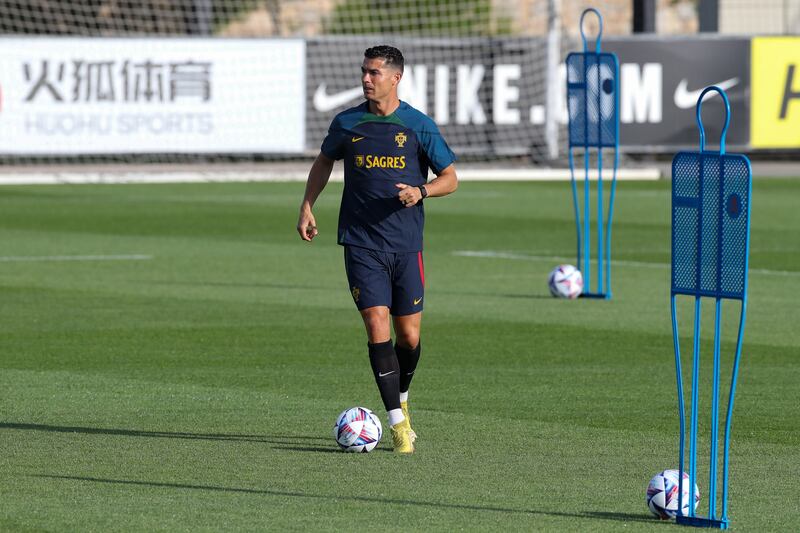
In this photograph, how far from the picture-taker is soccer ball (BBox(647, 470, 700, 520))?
702 cm

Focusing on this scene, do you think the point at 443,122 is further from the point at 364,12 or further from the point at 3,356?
the point at 3,356

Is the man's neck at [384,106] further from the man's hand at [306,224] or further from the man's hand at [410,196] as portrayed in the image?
A: the man's hand at [306,224]

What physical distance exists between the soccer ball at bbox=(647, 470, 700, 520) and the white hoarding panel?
22732mm

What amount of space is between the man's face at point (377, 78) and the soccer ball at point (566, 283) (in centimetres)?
679

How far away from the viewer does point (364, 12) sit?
39.6m

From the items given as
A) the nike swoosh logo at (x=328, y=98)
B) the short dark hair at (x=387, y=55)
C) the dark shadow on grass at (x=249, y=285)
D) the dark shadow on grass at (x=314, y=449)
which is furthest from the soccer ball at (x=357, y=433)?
the nike swoosh logo at (x=328, y=98)

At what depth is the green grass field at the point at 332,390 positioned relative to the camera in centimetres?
752

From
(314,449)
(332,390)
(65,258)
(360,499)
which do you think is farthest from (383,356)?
(65,258)

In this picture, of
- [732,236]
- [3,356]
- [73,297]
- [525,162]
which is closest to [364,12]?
[525,162]

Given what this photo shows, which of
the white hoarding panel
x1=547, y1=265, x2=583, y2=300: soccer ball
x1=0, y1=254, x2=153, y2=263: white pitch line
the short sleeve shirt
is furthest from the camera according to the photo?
the white hoarding panel

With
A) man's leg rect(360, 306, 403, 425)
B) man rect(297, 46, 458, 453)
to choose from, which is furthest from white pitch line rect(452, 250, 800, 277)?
man's leg rect(360, 306, 403, 425)

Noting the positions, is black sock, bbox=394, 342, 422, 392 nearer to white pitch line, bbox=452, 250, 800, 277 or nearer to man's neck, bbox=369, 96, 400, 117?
man's neck, bbox=369, 96, 400, 117

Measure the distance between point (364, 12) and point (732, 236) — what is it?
111ft

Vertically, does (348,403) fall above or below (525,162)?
above
